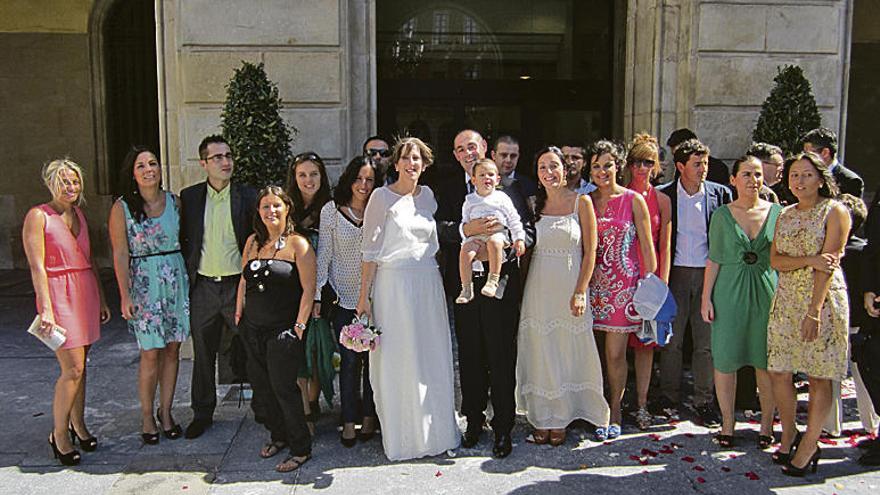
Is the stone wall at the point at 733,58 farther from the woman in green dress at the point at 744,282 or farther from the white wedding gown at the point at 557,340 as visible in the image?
the white wedding gown at the point at 557,340

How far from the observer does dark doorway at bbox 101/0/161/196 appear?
504 inches

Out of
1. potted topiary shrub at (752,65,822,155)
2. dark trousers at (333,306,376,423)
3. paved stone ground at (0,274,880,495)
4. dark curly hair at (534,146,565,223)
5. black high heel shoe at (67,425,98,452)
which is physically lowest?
paved stone ground at (0,274,880,495)

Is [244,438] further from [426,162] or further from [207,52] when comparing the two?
[207,52]

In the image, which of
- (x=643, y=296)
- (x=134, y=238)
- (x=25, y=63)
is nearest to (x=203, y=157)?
(x=134, y=238)

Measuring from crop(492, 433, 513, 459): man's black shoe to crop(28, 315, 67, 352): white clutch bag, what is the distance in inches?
112

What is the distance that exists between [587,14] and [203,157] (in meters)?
6.58

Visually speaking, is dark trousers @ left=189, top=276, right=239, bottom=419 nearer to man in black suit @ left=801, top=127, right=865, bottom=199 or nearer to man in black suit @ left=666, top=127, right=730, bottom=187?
man in black suit @ left=666, top=127, right=730, bottom=187

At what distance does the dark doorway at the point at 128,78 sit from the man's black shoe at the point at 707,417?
10790 mm

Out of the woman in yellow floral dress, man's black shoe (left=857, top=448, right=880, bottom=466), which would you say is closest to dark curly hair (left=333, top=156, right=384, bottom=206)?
the woman in yellow floral dress

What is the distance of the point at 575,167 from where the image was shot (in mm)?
5270

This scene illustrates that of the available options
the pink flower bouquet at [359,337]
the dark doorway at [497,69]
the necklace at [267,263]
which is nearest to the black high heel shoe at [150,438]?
the necklace at [267,263]

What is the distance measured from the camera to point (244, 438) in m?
5.11

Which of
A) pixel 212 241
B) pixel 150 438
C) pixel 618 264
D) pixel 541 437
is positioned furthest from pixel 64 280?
pixel 618 264

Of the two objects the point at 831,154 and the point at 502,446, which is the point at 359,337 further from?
the point at 831,154
